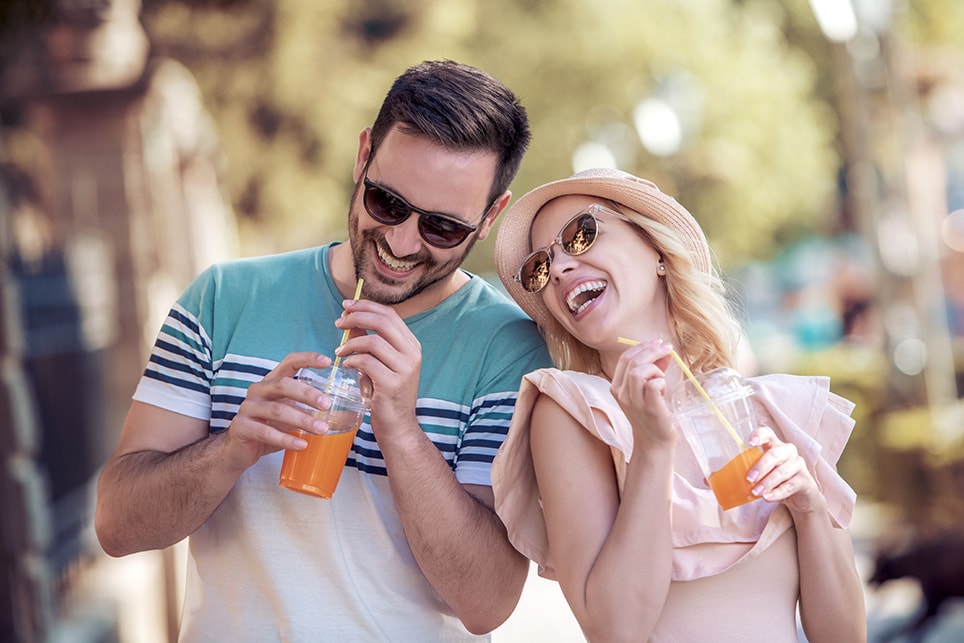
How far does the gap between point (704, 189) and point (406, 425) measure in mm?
16905

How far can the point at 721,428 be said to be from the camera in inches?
88.7

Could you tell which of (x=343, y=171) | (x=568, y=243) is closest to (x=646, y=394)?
(x=568, y=243)

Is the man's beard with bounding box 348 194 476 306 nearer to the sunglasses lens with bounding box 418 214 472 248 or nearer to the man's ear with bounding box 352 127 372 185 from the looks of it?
the sunglasses lens with bounding box 418 214 472 248

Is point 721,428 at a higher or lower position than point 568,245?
lower

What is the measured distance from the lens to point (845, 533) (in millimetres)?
2375

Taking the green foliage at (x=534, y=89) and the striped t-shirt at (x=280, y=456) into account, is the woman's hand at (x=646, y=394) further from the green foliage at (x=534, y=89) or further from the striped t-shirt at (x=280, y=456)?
the green foliage at (x=534, y=89)

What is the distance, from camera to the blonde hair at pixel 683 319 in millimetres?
2541

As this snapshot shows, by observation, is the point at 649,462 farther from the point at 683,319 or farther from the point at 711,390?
the point at 683,319

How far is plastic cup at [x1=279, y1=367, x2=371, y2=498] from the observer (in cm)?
232

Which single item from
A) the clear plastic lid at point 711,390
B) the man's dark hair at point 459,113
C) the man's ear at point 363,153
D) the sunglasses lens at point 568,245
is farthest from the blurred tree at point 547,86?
the clear plastic lid at point 711,390

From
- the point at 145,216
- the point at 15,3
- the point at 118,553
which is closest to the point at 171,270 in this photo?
the point at 145,216

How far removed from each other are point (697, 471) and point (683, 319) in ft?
1.20

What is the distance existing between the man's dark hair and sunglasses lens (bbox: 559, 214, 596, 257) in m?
0.25

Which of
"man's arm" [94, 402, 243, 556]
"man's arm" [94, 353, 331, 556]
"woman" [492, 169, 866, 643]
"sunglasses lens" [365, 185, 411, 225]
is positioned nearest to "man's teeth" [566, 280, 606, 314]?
"woman" [492, 169, 866, 643]
